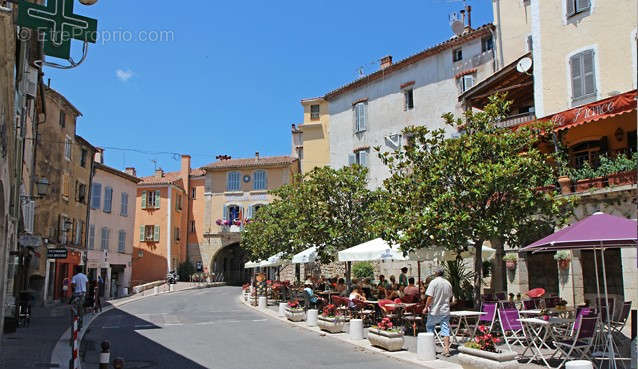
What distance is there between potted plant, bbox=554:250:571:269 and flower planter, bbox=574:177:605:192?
6.09 ft

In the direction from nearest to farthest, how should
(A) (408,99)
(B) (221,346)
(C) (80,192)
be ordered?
1. (B) (221,346)
2. (C) (80,192)
3. (A) (408,99)

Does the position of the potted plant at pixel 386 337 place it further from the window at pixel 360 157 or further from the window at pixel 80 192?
the window at pixel 80 192

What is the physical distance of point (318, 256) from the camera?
67.1 ft

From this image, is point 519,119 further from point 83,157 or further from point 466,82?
point 83,157

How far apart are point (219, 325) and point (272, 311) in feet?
16.5

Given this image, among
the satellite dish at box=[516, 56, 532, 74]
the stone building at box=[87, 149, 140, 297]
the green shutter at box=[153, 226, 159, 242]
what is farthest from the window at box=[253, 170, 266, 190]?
the satellite dish at box=[516, 56, 532, 74]

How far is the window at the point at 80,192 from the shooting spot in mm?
33594

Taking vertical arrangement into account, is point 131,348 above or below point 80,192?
below

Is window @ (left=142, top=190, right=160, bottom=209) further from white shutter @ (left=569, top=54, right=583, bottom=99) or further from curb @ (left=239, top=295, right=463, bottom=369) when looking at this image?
white shutter @ (left=569, top=54, right=583, bottom=99)

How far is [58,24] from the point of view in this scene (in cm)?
727

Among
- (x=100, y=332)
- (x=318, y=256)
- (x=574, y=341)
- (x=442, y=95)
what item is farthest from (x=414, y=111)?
(x=574, y=341)

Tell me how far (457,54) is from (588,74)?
1393 cm

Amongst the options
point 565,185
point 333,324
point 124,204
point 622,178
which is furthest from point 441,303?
point 124,204

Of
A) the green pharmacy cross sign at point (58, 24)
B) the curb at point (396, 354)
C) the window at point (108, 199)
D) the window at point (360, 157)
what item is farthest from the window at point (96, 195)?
the green pharmacy cross sign at point (58, 24)
